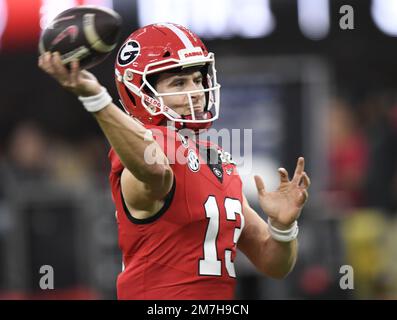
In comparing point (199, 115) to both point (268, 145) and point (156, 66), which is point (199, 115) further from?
point (268, 145)

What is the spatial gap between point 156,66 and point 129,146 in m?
0.65

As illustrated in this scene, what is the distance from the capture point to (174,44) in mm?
4984

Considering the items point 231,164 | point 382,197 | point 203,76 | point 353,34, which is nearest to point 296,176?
point 231,164

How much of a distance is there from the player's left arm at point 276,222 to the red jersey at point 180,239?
0.28m

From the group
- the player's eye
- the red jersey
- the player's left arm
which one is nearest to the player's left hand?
the player's left arm

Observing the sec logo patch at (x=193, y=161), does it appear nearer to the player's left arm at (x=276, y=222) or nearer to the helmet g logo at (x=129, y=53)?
the player's left arm at (x=276, y=222)

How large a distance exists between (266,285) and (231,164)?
15.4 feet

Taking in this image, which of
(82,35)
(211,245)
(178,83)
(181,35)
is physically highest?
(181,35)

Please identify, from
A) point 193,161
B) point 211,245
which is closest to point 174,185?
point 193,161

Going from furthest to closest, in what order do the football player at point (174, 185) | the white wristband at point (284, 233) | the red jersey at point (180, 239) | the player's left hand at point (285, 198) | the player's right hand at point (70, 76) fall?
the white wristband at point (284, 233), the player's left hand at point (285, 198), the red jersey at point (180, 239), the football player at point (174, 185), the player's right hand at point (70, 76)

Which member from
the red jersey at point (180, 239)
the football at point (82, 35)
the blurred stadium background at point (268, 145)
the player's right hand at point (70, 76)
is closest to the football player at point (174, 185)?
the red jersey at point (180, 239)

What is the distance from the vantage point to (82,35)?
4422 millimetres

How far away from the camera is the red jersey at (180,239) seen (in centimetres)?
473
